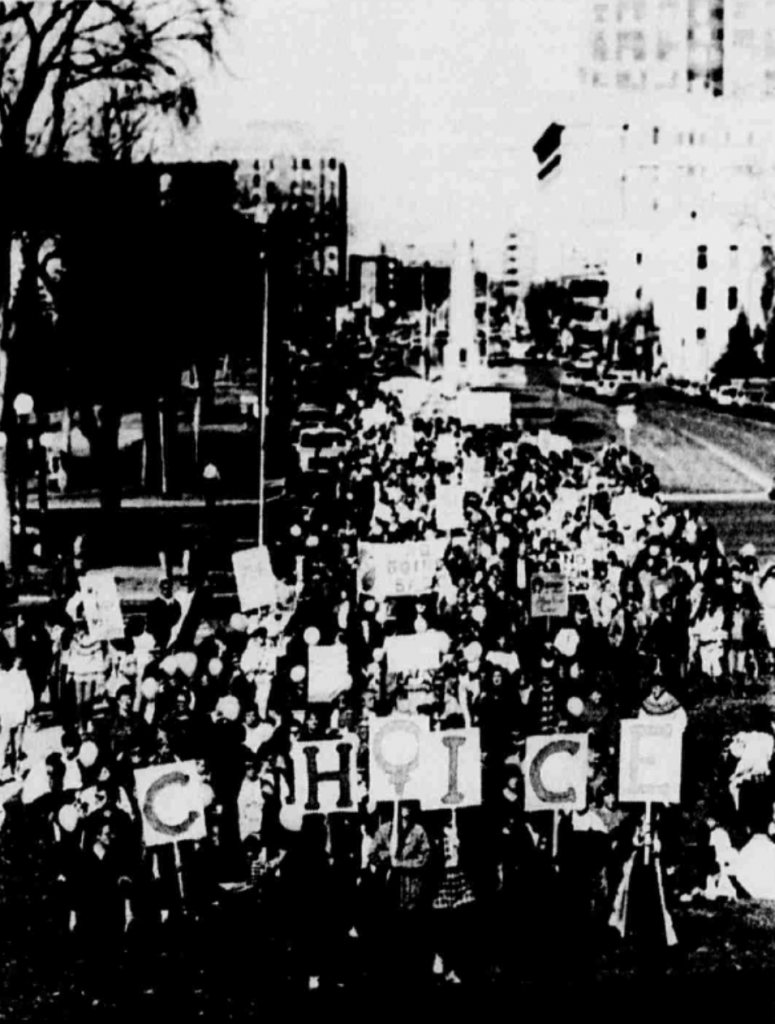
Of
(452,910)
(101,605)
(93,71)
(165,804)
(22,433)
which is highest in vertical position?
(93,71)

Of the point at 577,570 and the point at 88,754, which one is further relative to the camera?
the point at 577,570

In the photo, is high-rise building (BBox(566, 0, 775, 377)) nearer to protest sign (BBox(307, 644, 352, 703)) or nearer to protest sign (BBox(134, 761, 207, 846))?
protest sign (BBox(307, 644, 352, 703))

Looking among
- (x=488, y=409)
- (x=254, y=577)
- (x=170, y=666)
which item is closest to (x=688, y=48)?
(x=488, y=409)

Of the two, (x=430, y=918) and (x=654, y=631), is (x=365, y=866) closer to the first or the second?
(x=430, y=918)

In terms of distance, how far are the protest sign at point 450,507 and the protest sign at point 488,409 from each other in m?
0.19

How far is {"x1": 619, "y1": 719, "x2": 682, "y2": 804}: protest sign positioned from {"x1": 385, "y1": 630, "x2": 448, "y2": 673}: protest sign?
1.93 ft

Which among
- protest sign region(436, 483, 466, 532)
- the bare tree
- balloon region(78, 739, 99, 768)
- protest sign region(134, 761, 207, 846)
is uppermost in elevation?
the bare tree

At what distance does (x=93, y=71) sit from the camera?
4.80 metres

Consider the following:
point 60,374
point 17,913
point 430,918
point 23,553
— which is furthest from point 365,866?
point 60,374

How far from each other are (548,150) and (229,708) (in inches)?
70.4

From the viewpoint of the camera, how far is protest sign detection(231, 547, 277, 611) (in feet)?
16.1

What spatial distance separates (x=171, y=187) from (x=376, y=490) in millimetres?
1013

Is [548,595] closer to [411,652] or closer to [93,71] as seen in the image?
[411,652]

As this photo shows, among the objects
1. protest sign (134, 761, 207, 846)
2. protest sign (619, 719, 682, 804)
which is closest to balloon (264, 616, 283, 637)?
protest sign (134, 761, 207, 846)
